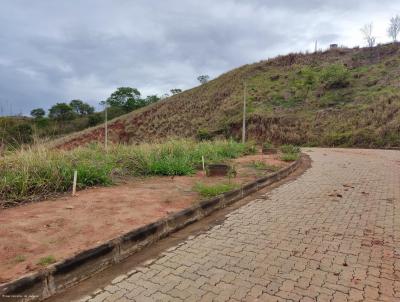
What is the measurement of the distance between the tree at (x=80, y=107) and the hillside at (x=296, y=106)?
30684 mm

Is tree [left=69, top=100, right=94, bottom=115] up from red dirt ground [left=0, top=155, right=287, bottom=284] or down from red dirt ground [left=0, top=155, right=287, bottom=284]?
up

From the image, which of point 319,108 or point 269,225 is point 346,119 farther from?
point 269,225

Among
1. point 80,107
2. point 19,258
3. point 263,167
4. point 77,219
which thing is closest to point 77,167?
point 77,219

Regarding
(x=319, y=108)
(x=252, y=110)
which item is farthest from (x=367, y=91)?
(x=252, y=110)

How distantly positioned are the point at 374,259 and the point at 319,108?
31.6 metres

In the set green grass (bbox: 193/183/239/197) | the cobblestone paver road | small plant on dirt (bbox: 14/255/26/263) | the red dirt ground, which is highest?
green grass (bbox: 193/183/239/197)

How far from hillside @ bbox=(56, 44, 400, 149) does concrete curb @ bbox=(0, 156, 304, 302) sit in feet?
68.7

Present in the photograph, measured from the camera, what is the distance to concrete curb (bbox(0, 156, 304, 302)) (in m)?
2.93

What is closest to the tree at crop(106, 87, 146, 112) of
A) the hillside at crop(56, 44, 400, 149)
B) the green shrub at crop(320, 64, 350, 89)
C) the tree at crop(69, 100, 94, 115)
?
the tree at crop(69, 100, 94, 115)

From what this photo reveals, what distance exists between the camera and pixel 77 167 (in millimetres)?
7270

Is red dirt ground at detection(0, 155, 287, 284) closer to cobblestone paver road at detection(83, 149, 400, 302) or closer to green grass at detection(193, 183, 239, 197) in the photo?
green grass at detection(193, 183, 239, 197)

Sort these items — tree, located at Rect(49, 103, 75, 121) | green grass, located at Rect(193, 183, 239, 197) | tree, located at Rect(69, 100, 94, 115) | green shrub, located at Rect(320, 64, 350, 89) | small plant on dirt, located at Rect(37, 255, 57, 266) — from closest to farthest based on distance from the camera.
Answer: small plant on dirt, located at Rect(37, 255, 57, 266)
green grass, located at Rect(193, 183, 239, 197)
green shrub, located at Rect(320, 64, 350, 89)
tree, located at Rect(49, 103, 75, 121)
tree, located at Rect(69, 100, 94, 115)

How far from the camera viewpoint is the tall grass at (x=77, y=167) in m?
6.06

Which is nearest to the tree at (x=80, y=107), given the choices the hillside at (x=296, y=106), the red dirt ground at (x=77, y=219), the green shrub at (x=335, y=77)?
the hillside at (x=296, y=106)
